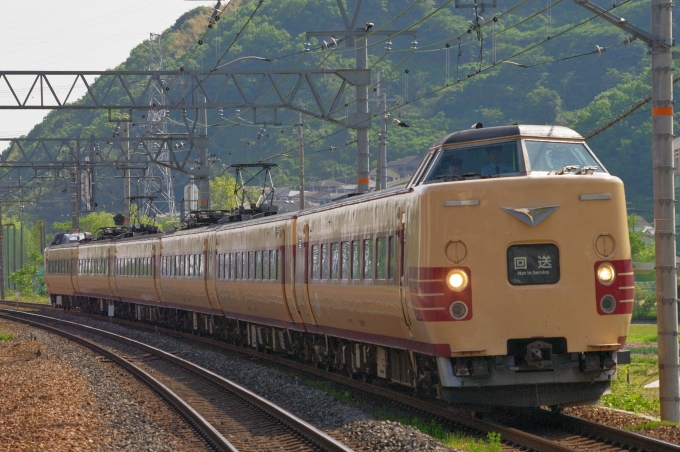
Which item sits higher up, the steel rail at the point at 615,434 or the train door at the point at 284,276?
the train door at the point at 284,276

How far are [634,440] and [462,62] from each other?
106m

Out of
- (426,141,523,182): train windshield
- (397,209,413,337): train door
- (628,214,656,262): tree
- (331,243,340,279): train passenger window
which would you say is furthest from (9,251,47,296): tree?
(426,141,523,182): train windshield

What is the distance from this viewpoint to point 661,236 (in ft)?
43.3

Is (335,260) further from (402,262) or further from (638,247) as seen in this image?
(638,247)

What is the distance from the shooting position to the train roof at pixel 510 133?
12.7 metres

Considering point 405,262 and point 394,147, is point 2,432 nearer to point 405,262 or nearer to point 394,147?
point 405,262

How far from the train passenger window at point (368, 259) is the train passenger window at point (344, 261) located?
1.05 m

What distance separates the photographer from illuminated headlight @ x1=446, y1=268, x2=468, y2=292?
11.7 metres

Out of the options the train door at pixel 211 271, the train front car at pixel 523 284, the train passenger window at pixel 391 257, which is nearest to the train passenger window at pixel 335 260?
the train passenger window at pixel 391 257

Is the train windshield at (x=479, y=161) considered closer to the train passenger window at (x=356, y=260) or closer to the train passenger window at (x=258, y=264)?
the train passenger window at (x=356, y=260)

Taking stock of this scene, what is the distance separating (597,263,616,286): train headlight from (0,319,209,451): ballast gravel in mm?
4956

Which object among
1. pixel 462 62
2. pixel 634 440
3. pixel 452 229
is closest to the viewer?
pixel 634 440

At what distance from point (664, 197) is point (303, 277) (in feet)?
24.8

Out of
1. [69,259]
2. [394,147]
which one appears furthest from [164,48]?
[69,259]
